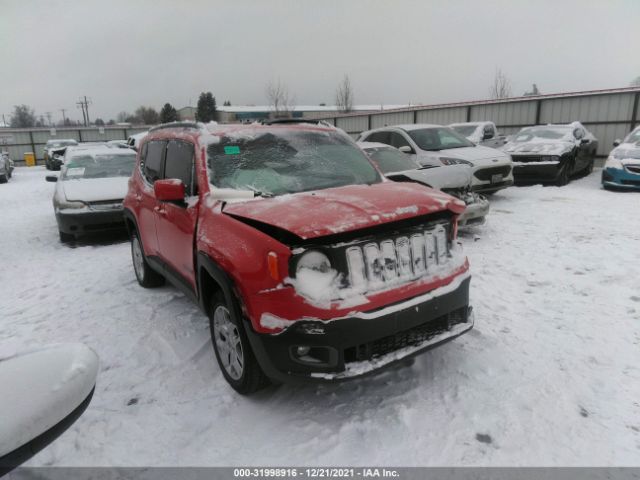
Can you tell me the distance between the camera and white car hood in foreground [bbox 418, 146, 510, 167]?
8.48 metres

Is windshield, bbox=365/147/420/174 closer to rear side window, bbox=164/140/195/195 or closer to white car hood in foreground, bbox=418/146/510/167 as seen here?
white car hood in foreground, bbox=418/146/510/167

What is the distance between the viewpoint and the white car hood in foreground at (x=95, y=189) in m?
7.62

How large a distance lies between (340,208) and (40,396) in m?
1.87

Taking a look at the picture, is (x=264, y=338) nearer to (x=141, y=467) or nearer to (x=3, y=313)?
(x=141, y=467)

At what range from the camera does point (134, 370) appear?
141 inches

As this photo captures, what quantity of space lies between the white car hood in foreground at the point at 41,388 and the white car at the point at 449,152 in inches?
296

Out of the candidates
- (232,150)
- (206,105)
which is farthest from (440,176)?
(206,105)

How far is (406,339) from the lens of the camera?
286 cm

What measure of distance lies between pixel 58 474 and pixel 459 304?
274 centimetres

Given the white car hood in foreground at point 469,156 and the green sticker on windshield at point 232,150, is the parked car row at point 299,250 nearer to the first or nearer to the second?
the green sticker on windshield at point 232,150

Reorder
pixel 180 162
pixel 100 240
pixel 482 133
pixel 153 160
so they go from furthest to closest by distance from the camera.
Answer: pixel 482 133
pixel 100 240
pixel 153 160
pixel 180 162

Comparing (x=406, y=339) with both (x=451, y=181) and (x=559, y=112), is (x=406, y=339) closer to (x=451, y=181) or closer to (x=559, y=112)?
(x=451, y=181)

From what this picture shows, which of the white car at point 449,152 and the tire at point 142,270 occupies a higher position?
the white car at point 449,152

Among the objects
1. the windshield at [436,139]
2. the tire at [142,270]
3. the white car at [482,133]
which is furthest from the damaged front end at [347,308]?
the white car at [482,133]
